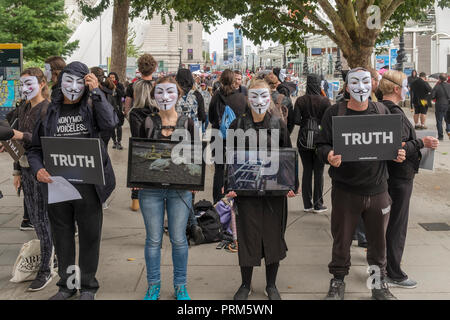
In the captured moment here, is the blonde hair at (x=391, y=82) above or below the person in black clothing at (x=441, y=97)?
below

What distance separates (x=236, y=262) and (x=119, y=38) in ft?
54.3

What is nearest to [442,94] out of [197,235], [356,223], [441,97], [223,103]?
[441,97]

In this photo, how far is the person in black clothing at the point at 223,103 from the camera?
712 cm

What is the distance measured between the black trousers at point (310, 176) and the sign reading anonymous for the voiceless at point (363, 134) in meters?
3.30

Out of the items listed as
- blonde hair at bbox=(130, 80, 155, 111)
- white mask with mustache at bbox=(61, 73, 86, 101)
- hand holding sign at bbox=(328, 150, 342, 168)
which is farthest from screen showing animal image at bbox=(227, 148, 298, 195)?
blonde hair at bbox=(130, 80, 155, 111)

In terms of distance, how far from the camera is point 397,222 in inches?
201

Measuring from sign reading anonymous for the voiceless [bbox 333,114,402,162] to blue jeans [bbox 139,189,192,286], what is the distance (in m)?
1.29

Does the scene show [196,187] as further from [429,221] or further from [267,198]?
[429,221]

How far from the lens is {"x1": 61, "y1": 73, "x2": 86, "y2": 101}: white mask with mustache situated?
4578 millimetres

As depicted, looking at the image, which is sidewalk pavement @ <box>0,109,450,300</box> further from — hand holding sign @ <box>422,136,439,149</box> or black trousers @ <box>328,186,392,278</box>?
hand holding sign @ <box>422,136,439,149</box>

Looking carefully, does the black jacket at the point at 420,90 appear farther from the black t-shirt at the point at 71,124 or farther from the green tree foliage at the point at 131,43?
the green tree foliage at the point at 131,43

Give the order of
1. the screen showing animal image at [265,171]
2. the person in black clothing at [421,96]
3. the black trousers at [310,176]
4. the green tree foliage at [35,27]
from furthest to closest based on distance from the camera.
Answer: the green tree foliage at [35,27], the person in black clothing at [421,96], the black trousers at [310,176], the screen showing animal image at [265,171]

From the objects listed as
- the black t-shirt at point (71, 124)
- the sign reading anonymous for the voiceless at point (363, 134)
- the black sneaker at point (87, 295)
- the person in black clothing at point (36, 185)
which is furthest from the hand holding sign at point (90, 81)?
the sign reading anonymous for the voiceless at point (363, 134)
